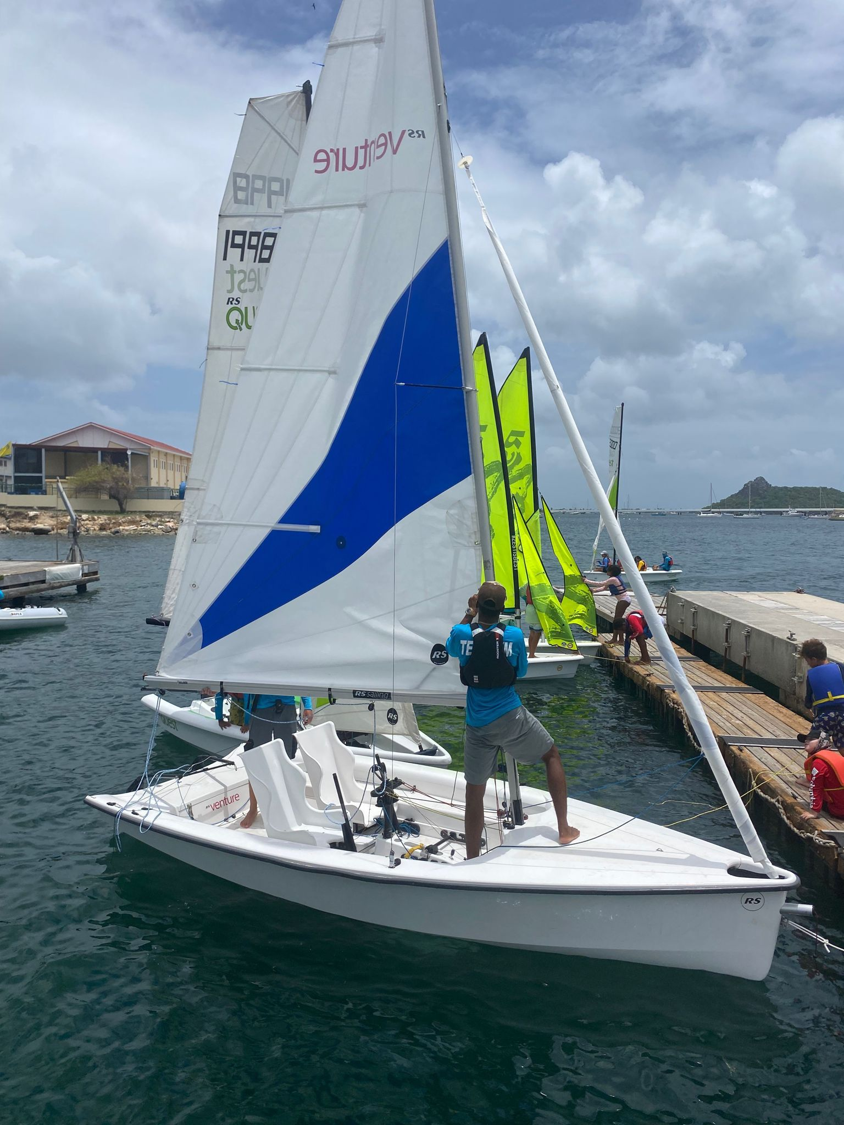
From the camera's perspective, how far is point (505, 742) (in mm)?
5992

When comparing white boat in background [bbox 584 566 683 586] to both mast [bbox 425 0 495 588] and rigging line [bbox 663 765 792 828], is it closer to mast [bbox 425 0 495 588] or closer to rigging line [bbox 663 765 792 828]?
rigging line [bbox 663 765 792 828]

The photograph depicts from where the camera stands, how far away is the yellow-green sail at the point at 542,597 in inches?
647

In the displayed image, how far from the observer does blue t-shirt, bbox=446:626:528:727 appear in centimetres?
582

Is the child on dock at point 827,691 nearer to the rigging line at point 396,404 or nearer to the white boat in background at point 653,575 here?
the rigging line at point 396,404

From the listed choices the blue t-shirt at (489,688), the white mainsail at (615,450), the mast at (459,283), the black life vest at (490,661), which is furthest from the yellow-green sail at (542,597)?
the white mainsail at (615,450)

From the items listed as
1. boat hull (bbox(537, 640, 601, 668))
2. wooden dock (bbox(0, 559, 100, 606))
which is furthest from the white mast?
wooden dock (bbox(0, 559, 100, 606))

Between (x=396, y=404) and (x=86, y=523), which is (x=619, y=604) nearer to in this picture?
(x=396, y=404)

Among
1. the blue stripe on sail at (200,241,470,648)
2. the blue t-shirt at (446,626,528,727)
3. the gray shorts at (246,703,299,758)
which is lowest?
the gray shorts at (246,703,299,758)

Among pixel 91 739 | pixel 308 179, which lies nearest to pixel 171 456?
pixel 91 739

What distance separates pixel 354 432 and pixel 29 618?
2056cm

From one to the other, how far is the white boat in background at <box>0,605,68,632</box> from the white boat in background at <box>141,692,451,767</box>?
1324 centimetres

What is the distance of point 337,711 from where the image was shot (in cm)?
991

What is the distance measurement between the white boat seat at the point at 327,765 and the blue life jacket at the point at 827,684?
4.62m

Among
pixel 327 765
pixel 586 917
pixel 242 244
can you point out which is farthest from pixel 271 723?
pixel 242 244
